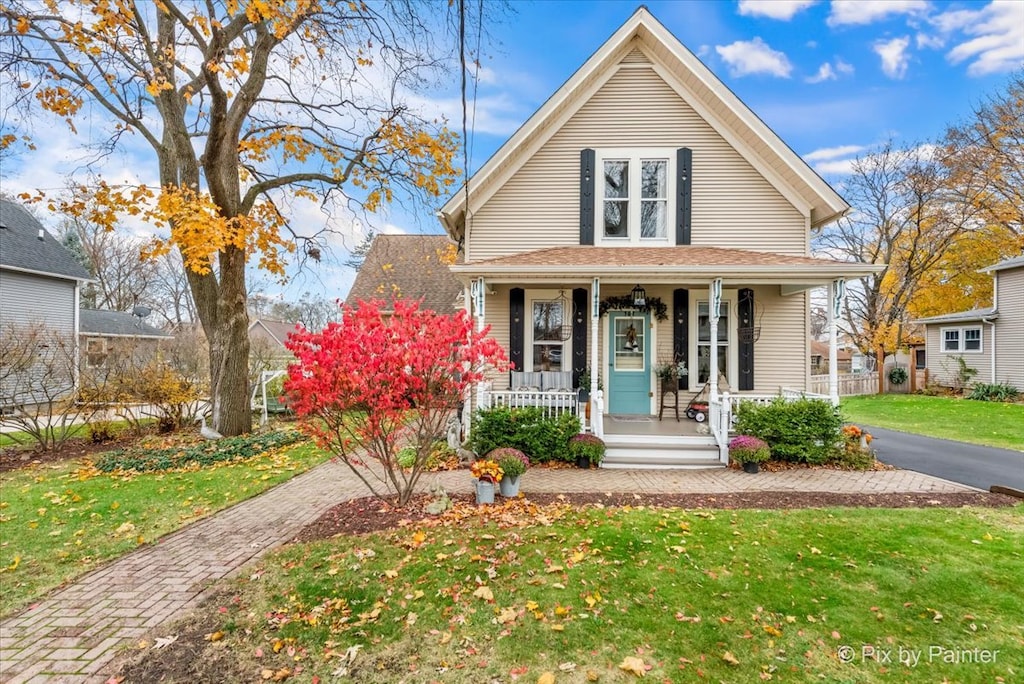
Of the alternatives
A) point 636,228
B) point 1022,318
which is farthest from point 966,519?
point 1022,318

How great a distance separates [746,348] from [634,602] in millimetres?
7524

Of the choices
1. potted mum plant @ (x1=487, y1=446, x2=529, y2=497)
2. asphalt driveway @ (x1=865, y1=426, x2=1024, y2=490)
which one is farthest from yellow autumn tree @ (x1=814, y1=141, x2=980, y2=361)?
potted mum plant @ (x1=487, y1=446, x2=529, y2=497)

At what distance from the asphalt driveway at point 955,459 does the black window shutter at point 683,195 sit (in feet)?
19.5

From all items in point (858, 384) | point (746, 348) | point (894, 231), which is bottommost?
point (858, 384)

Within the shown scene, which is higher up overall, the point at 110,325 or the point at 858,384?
the point at 110,325

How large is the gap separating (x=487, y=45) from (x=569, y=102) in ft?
19.4

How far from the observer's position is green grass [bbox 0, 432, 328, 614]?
4414 mm

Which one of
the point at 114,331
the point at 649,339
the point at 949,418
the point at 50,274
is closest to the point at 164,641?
the point at 649,339

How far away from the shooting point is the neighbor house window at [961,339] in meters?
20.6

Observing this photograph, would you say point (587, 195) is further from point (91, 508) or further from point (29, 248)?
point (29, 248)

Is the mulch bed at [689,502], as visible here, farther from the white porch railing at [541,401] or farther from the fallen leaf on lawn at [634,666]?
the fallen leaf on lawn at [634,666]

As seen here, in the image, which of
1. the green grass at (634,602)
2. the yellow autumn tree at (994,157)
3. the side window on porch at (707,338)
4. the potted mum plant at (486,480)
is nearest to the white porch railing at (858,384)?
the yellow autumn tree at (994,157)

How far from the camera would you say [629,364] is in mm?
9836

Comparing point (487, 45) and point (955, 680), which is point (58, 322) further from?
point (955, 680)
